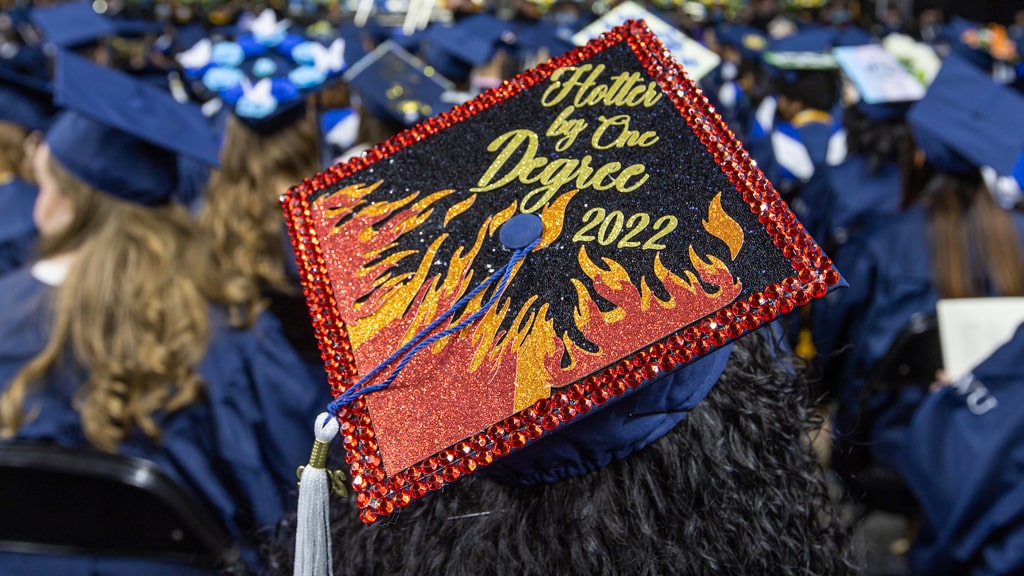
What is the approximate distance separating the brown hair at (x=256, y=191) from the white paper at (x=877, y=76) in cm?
237

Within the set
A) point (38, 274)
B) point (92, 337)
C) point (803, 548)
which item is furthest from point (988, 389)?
point (38, 274)

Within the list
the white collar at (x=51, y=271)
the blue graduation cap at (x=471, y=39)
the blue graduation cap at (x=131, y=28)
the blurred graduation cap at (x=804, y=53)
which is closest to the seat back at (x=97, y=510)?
the white collar at (x=51, y=271)

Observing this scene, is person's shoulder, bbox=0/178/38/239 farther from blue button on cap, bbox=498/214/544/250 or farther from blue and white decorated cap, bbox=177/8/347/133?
blue button on cap, bbox=498/214/544/250

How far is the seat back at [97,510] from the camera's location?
138 cm

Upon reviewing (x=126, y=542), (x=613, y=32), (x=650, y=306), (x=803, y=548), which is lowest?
(x=126, y=542)

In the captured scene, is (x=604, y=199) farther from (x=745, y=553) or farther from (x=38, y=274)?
(x=38, y=274)

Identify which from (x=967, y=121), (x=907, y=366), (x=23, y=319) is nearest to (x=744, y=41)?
(x=967, y=121)

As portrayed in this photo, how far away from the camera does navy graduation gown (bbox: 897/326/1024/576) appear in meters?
1.50

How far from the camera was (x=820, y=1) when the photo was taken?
1402 centimetres

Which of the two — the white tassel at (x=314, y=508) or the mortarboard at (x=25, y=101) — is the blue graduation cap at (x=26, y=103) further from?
the white tassel at (x=314, y=508)

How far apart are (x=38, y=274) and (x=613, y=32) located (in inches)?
61.5

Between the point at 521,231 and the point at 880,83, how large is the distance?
125 inches

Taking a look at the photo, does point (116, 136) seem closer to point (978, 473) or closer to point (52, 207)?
point (52, 207)

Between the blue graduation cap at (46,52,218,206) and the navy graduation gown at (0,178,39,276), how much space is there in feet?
4.80
